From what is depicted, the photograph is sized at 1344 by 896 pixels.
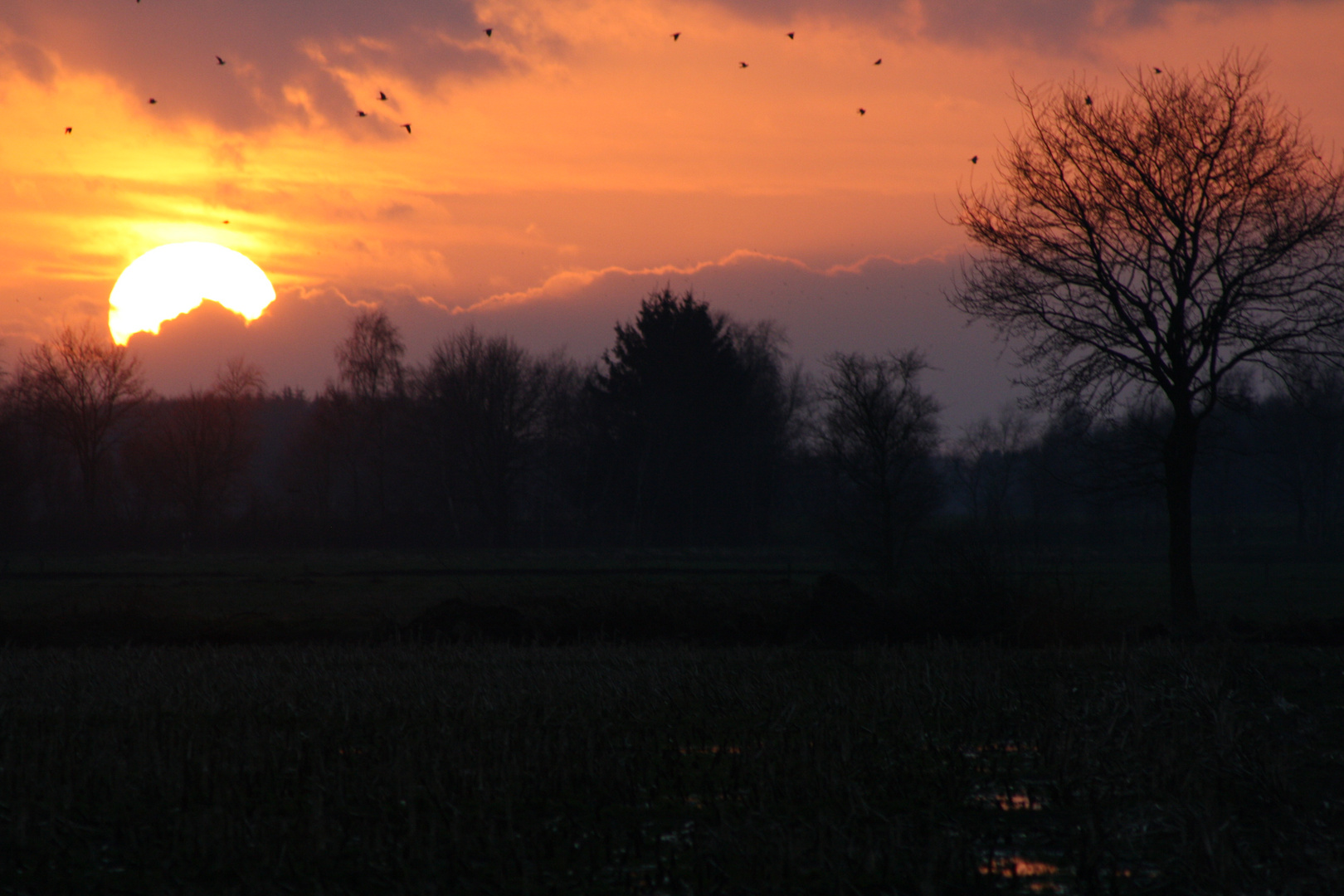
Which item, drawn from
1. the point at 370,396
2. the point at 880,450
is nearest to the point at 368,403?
the point at 370,396

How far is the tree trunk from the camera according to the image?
2203cm

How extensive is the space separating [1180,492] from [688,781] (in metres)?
19.0

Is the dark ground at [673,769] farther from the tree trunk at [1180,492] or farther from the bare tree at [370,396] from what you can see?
the bare tree at [370,396]

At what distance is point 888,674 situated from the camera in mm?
11875

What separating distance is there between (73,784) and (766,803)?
4802 mm

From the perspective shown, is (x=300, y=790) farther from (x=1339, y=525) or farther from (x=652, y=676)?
(x=1339, y=525)

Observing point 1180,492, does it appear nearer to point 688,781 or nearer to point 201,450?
point 688,781

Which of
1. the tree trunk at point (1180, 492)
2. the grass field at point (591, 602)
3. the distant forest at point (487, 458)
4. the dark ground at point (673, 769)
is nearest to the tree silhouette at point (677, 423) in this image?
the distant forest at point (487, 458)

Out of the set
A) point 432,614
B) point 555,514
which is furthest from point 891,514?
point 555,514

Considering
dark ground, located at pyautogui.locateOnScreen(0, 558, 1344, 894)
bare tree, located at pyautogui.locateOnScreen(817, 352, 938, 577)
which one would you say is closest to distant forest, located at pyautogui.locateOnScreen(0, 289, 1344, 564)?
bare tree, located at pyautogui.locateOnScreen(817, 352, 938, 577)

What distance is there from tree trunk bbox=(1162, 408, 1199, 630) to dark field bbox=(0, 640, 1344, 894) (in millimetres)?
10374

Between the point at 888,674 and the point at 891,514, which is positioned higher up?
the point at 891,514

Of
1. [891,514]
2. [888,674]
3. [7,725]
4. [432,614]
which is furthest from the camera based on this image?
[891,514]

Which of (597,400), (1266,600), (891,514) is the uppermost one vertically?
(597,400)
